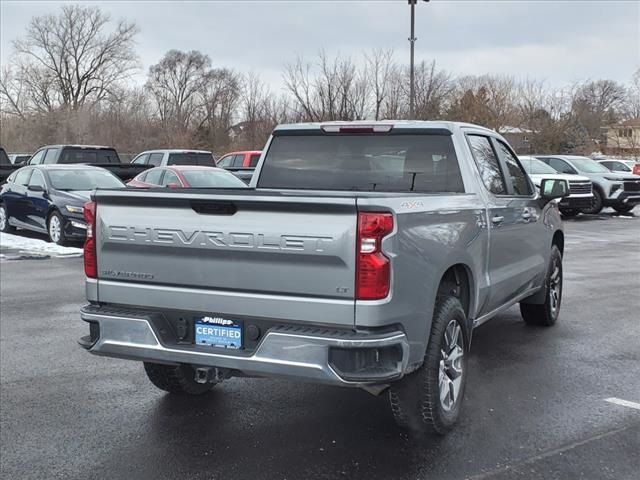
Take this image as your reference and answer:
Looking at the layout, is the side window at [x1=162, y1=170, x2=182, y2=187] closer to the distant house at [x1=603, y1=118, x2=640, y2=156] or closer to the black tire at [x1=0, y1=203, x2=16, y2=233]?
the black tire at [x1=0, y1=203, x2=16, y2=233]

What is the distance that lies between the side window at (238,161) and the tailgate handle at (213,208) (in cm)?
1929

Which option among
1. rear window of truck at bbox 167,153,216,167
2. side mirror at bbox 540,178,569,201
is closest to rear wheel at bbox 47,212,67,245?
rear window of truck at bbox 167,153,216,167

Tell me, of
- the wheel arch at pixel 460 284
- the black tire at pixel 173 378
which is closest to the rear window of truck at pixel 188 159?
the black tire at pixel 173 378

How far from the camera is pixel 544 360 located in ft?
19.8

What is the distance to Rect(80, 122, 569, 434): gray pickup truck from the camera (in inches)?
138

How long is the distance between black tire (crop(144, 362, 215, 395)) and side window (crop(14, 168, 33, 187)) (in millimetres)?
11745

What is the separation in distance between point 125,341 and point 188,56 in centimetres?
7141

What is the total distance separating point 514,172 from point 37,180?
1168 centimetres

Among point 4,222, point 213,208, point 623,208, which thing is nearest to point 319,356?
point 213,208

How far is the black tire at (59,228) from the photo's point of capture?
542 inches

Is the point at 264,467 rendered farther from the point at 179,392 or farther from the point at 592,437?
the point at 592,437

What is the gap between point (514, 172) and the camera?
20.4 ft

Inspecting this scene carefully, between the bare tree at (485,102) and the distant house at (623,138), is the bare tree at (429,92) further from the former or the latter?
the distant house at (623,138)

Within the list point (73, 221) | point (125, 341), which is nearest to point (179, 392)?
point (125, 341)
